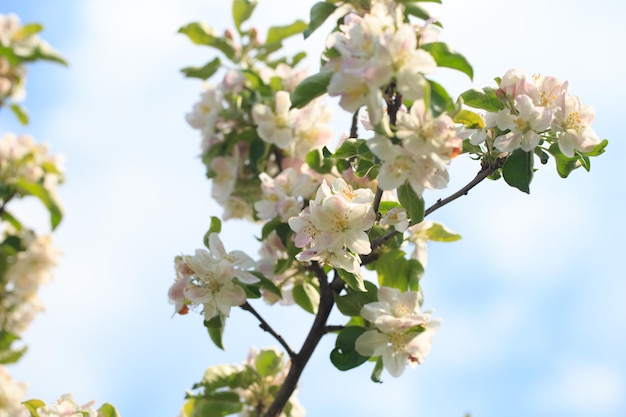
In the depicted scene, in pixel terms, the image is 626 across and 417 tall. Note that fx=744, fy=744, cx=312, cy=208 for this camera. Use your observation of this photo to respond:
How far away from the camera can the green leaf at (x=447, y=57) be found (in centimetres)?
134

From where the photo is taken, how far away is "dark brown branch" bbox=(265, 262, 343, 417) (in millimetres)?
1873

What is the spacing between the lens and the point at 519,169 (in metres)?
1.54

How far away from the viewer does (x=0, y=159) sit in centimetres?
376

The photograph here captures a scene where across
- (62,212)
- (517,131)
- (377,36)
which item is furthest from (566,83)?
(62,212)

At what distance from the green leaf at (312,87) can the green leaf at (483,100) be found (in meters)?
0.39

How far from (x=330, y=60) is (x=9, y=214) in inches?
115

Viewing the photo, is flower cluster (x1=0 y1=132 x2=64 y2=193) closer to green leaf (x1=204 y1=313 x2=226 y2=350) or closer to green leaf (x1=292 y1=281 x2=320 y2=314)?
green leaf (x1=292 y1=281 x2=320 y2=314)

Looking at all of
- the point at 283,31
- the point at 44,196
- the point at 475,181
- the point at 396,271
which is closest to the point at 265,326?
the point at 396,271

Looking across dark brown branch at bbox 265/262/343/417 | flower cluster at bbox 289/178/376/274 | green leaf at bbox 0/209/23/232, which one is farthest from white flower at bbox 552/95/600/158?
green leaf at bbox 0/209/23/232

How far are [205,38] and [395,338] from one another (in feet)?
6.33

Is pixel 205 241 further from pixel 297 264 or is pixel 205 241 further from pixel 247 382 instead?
pixel 247 382

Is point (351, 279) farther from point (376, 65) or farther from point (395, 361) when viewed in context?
point (376, 65)

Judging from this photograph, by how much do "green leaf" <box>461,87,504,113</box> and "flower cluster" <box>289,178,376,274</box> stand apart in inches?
12.0

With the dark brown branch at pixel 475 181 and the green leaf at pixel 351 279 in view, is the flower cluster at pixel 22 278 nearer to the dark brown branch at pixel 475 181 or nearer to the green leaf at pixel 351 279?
the green leaf at pixel 351 279
